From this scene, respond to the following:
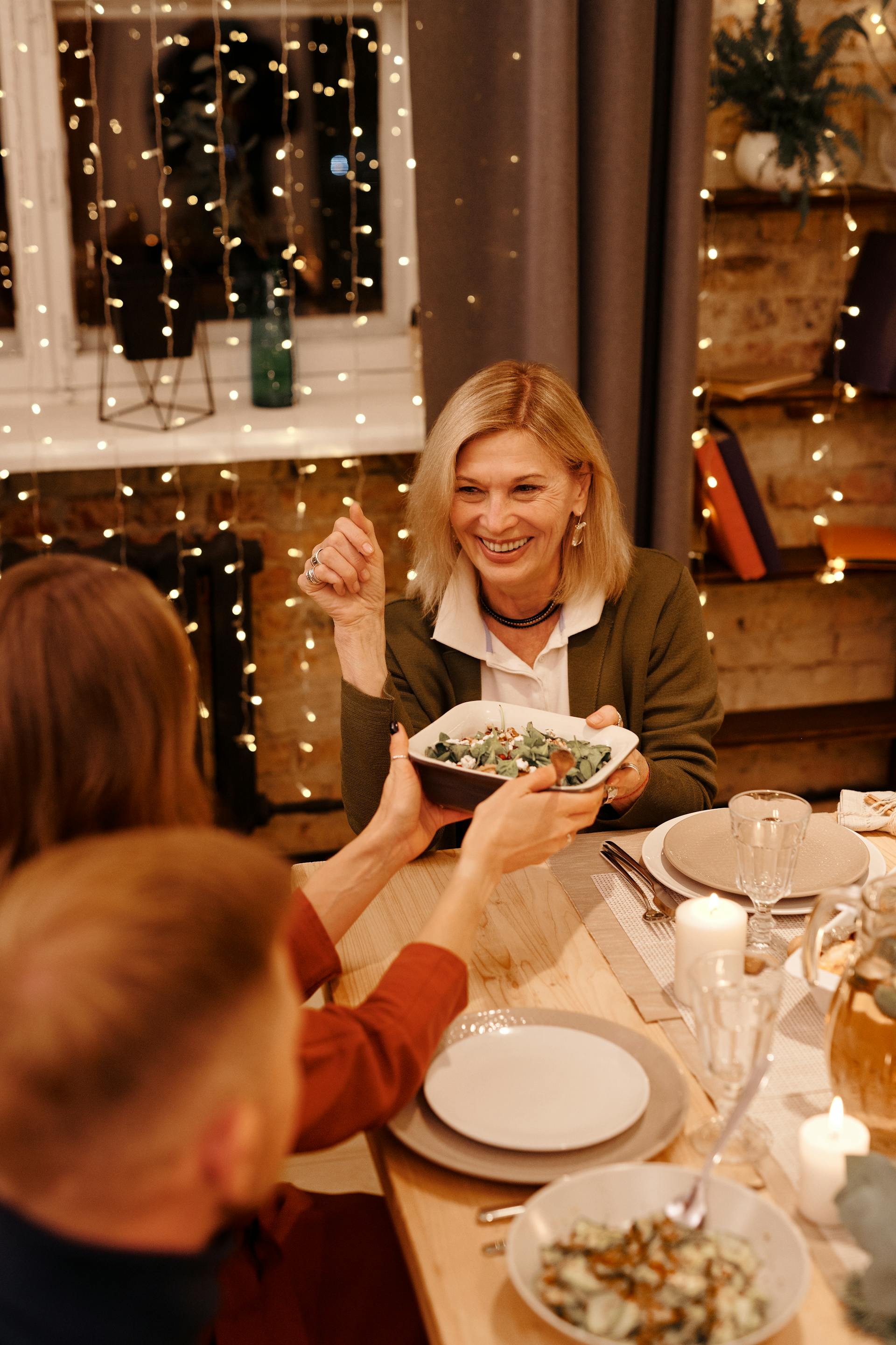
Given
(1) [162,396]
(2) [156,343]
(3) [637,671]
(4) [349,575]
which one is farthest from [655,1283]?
A: (1) [162,396]

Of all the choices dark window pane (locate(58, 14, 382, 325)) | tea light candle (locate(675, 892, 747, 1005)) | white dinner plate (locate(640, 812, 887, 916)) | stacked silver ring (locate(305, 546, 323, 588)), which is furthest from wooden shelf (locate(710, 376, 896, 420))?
tea light candle (locate(675, 892, 747, 1005))

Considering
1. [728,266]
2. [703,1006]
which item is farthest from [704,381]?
[703,1006]

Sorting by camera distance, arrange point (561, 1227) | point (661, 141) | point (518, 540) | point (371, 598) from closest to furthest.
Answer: point (561, 1227), point (371, 598), point (518, 540), point (661, 141)

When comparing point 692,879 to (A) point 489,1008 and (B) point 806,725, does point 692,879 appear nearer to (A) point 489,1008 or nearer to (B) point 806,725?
(A) point 489,1008

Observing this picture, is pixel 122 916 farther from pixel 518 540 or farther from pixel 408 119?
pixel 408 119

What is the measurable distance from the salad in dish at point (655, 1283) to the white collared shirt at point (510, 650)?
109 centimetres

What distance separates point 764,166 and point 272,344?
Result: 1138mm

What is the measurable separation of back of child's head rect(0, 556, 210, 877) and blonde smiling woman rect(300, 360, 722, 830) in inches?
32.5

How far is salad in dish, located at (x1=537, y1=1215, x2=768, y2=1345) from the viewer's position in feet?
2.85

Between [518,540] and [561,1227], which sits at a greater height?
[518,540]

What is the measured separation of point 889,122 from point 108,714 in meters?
2.59

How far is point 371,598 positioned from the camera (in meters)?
1.77

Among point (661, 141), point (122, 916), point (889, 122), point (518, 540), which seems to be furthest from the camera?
point (889, 122)

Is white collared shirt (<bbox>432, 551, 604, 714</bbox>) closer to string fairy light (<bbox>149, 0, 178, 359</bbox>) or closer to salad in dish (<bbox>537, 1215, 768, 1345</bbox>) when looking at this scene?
salad in dish (<bbox>537, 1215, 768, 1345</bbox>)
